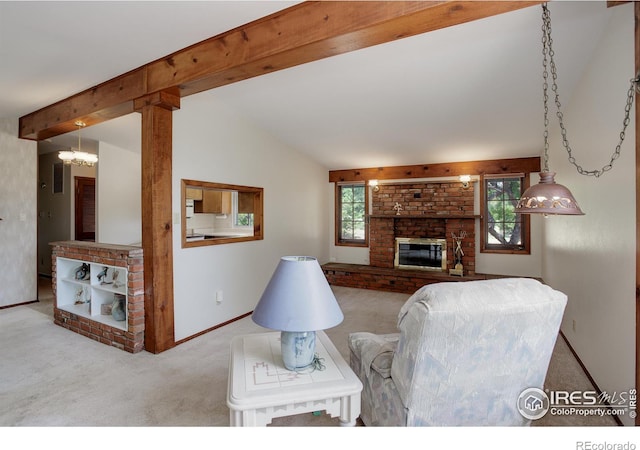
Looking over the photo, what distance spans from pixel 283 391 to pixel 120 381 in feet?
5.71

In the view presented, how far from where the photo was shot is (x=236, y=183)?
153 inches

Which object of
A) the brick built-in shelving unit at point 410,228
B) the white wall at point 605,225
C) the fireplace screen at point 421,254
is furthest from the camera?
the fireplace screen at point 421,254

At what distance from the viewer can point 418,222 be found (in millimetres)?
5523

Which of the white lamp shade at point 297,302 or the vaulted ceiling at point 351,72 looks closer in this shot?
the white lamp shade at point 297,302

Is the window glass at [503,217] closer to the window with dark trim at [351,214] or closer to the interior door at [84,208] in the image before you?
the window with dark trim at [351,214]

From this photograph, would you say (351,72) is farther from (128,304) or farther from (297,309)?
(128,304)

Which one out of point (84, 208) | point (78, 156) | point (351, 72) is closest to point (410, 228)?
point (351, 72)

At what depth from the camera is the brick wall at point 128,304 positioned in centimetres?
284

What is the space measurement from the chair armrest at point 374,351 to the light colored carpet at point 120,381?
47 cm

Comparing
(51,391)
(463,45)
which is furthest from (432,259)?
(51,391)

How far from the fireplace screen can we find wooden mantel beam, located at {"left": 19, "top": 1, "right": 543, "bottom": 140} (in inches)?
157

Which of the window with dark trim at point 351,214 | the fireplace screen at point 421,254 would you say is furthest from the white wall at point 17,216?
the fireplace screen at point 421,254
